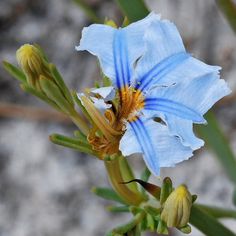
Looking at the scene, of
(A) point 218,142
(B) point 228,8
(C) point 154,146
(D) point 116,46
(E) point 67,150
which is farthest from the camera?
(E) point 67,150

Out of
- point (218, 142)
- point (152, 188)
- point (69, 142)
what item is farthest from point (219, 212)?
point (69, 142)

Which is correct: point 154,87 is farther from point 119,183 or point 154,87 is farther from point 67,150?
point 67,150

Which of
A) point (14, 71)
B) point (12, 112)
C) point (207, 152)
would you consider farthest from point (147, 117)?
point (12, 112)

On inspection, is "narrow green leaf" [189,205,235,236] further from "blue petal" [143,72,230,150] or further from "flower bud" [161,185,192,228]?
"blue petal" [143,72,230,150]

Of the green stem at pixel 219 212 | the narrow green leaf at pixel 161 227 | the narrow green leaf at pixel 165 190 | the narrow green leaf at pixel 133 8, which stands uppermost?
the narrow green leaf at pixel 133 8

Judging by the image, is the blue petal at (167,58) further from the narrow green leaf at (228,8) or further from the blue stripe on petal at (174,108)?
the narrow green leaf at (228,8)

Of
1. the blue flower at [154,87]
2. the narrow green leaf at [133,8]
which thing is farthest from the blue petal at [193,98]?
the narrow green leaf at [133,8]

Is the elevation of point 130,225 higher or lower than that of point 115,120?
lower

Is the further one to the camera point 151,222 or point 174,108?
point 151,222
